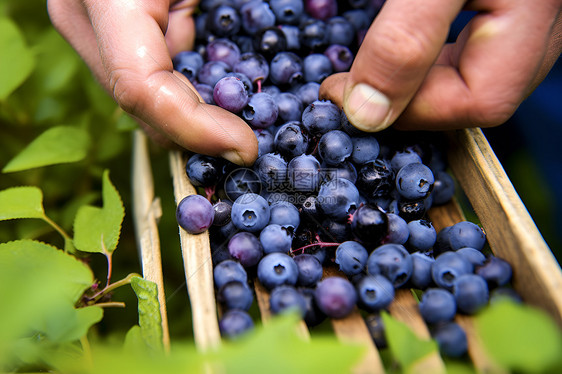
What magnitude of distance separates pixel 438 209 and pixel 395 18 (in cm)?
56

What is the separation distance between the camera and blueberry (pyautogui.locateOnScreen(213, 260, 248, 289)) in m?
0.94

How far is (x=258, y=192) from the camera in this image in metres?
1.13

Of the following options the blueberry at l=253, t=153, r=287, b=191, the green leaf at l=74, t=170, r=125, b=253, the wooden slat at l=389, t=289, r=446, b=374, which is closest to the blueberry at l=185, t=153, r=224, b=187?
the blueberry at l=253, t=153, r=287, b=191

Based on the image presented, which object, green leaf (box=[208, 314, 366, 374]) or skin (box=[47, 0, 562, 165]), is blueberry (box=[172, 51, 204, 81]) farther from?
green leaf (box=[208, 314, 366, 374])

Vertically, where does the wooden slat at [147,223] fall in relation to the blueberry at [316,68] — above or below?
below

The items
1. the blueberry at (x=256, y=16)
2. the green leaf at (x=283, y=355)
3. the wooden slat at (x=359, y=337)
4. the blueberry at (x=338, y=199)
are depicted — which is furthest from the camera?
the blueberry at (x=256, y=16)

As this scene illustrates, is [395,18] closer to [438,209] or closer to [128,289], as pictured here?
[438,209]

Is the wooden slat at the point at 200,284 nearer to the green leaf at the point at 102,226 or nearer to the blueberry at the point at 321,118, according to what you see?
the green leaf at the point at 102,226

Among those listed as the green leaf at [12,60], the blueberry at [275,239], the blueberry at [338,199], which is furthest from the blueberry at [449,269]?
the green leaf at [12,60]

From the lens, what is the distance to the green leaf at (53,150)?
4.36 feet

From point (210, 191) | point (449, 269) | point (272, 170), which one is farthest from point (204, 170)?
point (449, 269)

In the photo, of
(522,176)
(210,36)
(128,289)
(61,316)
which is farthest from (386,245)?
(128,289)

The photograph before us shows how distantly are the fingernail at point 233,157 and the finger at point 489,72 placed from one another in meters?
0.43

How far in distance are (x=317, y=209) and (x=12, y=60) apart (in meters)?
1.10
